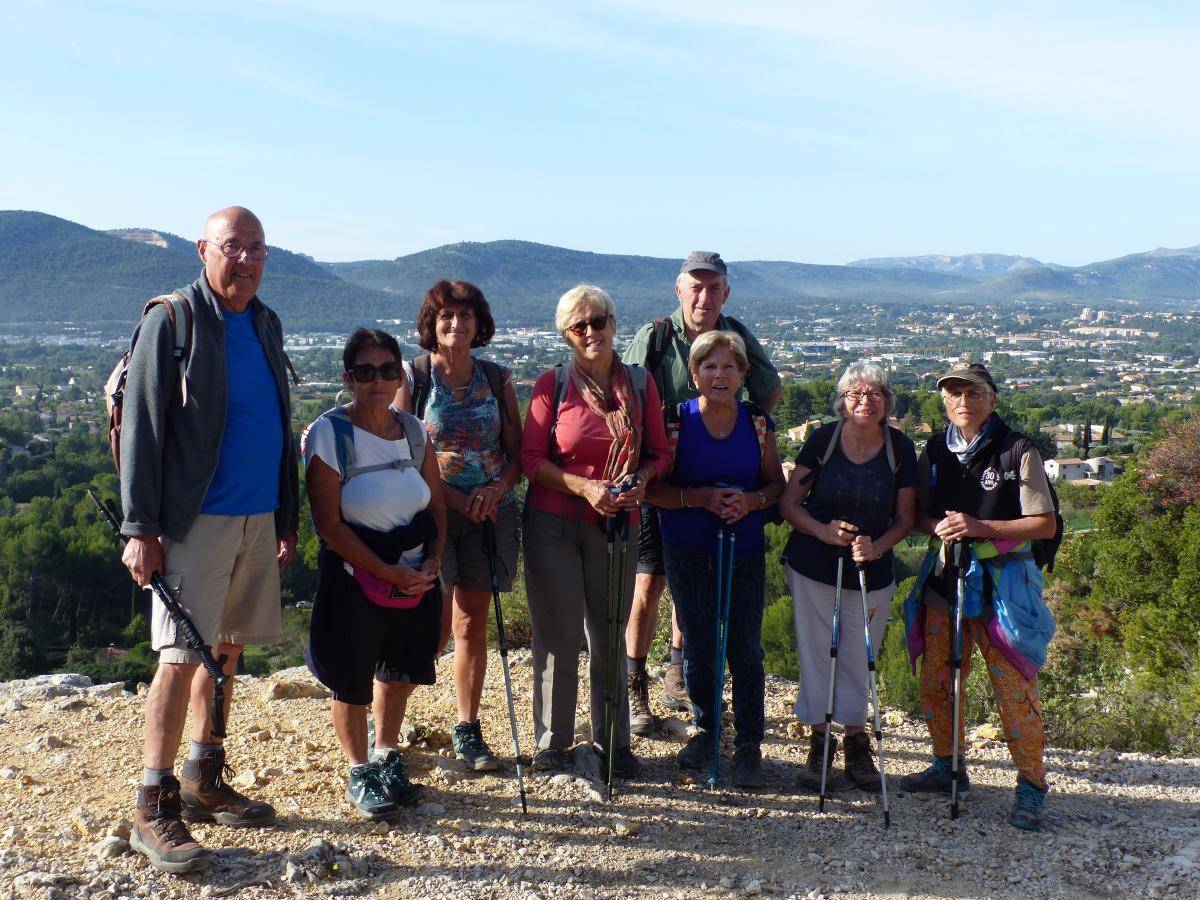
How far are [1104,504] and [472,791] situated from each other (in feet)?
72.8

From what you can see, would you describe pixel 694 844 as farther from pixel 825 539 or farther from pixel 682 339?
pixel 682 339

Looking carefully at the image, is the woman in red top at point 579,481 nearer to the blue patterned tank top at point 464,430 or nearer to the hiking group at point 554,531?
the hiking group at point 554,531

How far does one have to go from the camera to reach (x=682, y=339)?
486 cm

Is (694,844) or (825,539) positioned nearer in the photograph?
(694,844)

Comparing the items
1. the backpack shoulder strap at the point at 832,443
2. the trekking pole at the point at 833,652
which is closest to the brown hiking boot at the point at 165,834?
the trekking pole at the point at 833,652

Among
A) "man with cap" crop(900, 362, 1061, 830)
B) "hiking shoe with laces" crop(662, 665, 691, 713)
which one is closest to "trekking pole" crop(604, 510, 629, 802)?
"hiking shoe with laces" crop(662, 665, 691, 713)

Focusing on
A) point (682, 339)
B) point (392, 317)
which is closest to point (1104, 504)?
point (682, 339)

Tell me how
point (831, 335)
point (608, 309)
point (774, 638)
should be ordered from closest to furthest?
point (608, 309) < point (774, 638) < point (831, 335)

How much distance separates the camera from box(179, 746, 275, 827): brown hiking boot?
3.83 m

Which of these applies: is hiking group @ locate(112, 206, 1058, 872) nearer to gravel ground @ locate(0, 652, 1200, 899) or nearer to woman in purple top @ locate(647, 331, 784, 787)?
woman in purple top @ locate(647, 331, 784, 787)

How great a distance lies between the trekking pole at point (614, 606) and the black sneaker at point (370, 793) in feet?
2.98

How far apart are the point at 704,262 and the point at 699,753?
2259 mm

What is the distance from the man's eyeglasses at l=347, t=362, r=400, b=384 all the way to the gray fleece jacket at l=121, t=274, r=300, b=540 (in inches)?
17.9

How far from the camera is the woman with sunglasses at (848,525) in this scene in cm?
420
